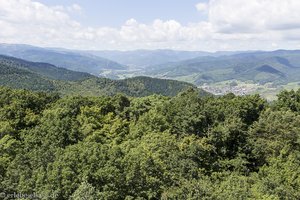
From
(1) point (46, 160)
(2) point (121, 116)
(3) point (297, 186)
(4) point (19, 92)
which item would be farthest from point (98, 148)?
(4) point (19, 92)

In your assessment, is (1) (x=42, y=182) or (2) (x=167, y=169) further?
(2) (x=167, y=169)

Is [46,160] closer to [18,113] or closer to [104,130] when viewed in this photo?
[104,130]

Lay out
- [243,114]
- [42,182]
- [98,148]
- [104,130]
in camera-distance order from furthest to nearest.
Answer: [243,114] → [104,130] → [98,148] → [42,182]

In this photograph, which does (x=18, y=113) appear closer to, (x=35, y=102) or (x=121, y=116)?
(x=35, y=102)

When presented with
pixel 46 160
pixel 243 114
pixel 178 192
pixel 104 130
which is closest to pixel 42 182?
pixel 46 160

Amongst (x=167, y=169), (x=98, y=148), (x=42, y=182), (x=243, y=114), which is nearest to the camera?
(x=42, y=182)

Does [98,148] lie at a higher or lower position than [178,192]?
higher
